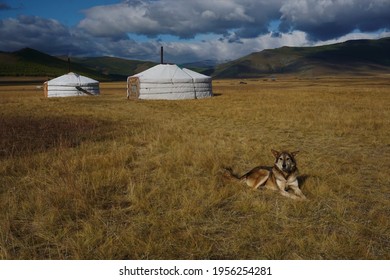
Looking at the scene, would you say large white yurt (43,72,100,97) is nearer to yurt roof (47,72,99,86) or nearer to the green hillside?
yurt roof (47,72,99,86)

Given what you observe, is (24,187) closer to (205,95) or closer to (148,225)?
(148,225)

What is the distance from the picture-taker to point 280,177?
213 inches

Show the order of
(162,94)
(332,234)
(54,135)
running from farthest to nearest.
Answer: (162,94) < (54,135) < (332,234)

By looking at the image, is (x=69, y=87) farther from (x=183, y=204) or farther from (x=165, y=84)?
(x=183, y=204)

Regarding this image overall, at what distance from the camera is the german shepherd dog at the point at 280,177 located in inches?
206

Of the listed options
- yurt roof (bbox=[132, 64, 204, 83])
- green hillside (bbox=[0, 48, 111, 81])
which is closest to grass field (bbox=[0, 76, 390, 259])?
yurt roof (bbox=[132, 64, 204, 83])

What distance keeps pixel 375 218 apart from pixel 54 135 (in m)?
10.1

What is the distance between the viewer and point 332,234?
4.06m

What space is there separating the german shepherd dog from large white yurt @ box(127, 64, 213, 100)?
1007 inches

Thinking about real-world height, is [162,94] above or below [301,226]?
above

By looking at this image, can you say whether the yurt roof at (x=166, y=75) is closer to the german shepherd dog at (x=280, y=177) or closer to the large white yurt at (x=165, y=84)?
the large white yurt at (x=165, y=84)

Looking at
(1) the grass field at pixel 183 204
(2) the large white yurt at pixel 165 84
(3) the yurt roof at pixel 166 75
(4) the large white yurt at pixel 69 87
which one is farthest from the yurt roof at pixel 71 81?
(1) the grass field at pixel 183 204

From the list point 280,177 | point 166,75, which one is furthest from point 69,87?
point 280,177
